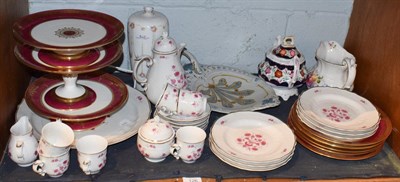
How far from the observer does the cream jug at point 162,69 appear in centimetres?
127

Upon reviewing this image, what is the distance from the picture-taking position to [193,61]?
144cm

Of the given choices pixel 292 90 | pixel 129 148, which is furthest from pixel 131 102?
pixel 292 90

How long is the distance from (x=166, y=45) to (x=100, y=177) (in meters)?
0.36

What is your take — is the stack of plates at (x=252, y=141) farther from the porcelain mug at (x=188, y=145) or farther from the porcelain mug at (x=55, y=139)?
the porcelain mug at (x=55, y=139)

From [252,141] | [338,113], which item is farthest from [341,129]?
[252,141]

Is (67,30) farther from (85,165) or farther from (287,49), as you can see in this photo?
(287,49)

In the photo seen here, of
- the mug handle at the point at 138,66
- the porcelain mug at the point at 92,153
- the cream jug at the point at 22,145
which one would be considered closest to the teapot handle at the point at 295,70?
the mug handle at the point at 138,66

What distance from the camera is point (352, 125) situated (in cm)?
126

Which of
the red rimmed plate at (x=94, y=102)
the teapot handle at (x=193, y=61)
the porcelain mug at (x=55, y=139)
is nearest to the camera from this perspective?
the porcelain mug at (x=55, y=139)

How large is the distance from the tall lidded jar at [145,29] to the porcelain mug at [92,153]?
32 centimetres

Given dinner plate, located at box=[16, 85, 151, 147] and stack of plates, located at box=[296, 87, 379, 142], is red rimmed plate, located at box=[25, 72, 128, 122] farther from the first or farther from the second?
stack of plates, located at box=[296, 87, 379, 142]

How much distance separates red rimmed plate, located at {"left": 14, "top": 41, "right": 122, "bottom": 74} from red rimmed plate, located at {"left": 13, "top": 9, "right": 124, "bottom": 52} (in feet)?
0.13

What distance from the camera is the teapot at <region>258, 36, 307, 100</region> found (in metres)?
1.40

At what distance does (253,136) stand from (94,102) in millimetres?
390
